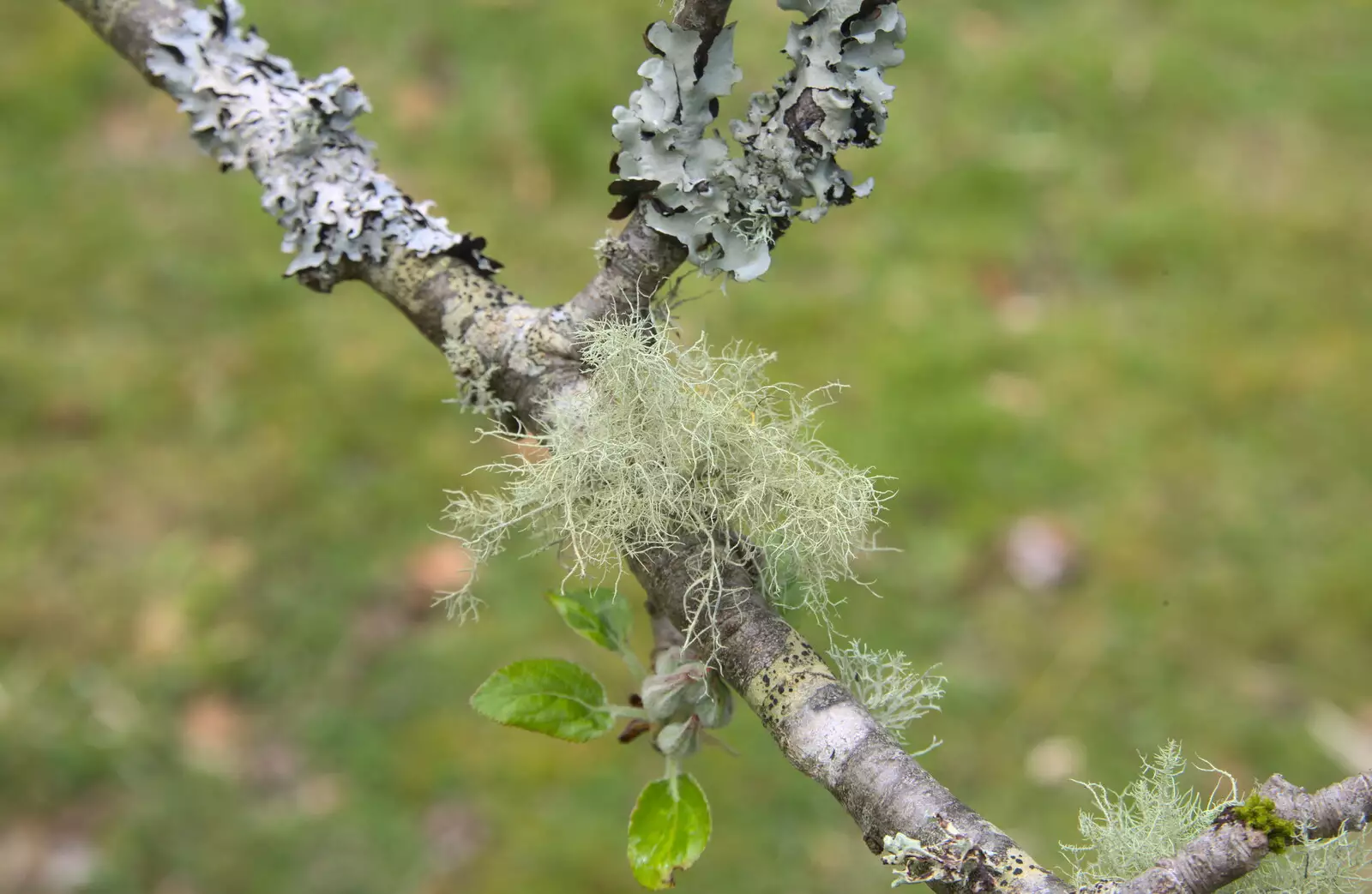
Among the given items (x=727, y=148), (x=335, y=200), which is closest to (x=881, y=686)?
(x=727, y=148)

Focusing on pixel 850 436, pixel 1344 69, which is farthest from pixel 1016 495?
pixel 1344 69

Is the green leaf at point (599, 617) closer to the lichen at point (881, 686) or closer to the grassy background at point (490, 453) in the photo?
the lichen at point (881, 686)

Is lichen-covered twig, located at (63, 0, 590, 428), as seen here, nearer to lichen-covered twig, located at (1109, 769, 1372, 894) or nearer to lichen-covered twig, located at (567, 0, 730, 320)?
lichen-covered twig, located at (567, 0, 730, 320)

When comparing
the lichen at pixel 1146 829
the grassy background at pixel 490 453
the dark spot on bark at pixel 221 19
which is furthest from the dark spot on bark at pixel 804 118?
the grassy background at pixel 490 453

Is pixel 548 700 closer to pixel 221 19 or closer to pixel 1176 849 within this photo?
pixel 1176 849

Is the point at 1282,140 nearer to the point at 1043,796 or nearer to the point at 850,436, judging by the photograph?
the point at 850,436

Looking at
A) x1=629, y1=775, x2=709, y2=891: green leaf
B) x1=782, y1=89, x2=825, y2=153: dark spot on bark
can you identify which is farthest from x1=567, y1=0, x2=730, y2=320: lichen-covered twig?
x1=629, y1=775, x2=709, y2=891: green leaf
